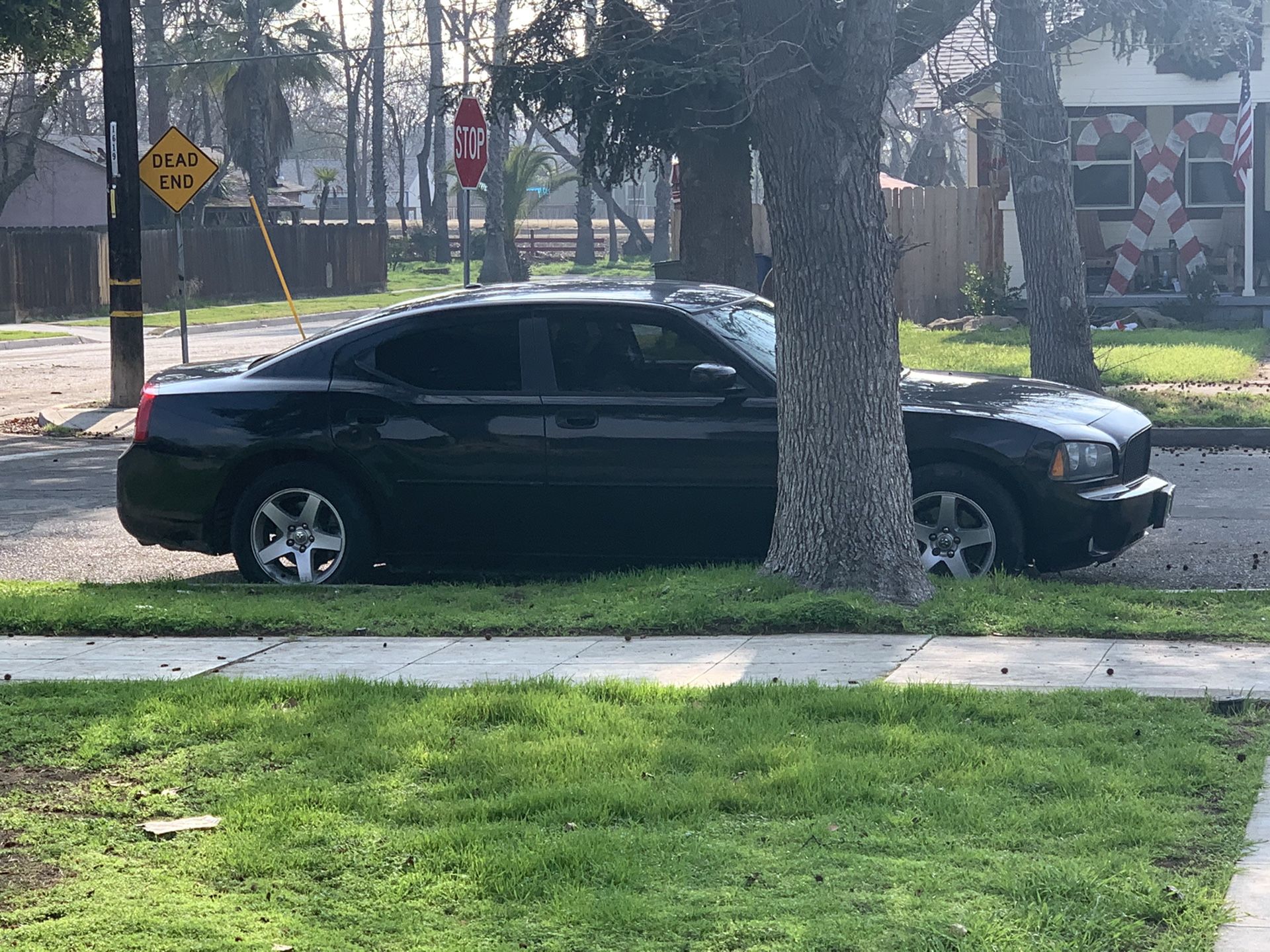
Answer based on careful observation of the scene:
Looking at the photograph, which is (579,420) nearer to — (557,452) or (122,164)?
(557,452)

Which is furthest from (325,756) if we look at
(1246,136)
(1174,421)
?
(1246,136)

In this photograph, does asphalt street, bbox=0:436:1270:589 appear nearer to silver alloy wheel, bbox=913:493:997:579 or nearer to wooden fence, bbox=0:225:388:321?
silver alloy wheel, bbox=913:493:997:579

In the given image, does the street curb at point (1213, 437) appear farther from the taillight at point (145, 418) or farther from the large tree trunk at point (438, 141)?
the large tree trunk at point (438, 141)

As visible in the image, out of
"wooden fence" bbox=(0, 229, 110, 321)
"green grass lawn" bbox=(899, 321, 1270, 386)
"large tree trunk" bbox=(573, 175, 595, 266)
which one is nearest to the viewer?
"green grass lawn" bbox=(899, 321, 1270, 386)

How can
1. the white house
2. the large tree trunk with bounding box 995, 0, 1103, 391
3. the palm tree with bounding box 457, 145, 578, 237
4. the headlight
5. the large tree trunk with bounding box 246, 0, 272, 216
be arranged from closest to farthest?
the headlight → the large tree trunk with bounding box 995, 0, 1103, 391 → the white house → the large tree trunk with bounding box 246, 0, 272, 216 → the palm tree with bounding box 457, 145, 578, 237

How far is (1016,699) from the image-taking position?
6.16 m

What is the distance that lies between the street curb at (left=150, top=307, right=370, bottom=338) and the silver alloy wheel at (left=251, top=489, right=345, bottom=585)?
23016mm

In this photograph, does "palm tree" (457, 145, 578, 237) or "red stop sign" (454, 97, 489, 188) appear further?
"palm tree" (457, 145, 578, 237)

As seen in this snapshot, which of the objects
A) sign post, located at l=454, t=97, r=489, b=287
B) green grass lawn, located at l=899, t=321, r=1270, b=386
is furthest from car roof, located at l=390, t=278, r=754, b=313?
green grass lawn, located at l=899, t=321, r=1270, b=386

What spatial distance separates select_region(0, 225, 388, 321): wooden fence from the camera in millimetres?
36312

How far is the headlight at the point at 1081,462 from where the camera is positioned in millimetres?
8492

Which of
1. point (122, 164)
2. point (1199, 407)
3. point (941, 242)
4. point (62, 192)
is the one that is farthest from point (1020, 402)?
point (62, 192)

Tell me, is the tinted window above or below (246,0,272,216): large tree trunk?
below

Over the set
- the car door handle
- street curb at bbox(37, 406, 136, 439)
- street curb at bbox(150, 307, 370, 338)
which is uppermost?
street curb at bbox(150, 307, 370, 338)
